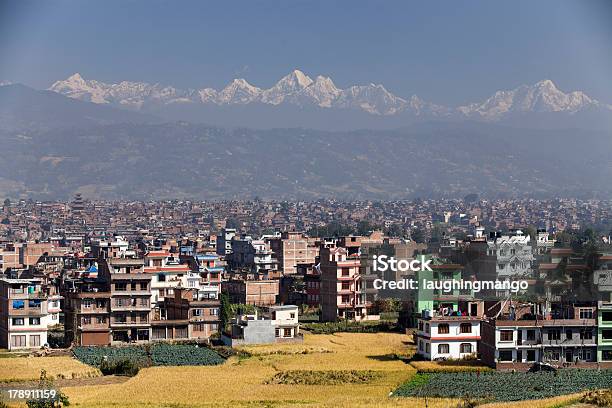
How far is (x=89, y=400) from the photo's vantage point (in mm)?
19016

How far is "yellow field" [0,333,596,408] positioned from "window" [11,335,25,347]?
2.28 m

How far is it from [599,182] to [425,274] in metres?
162

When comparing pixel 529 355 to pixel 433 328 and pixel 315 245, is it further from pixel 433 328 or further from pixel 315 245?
pixel 315 245

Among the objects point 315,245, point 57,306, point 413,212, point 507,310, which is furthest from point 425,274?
point 413,212

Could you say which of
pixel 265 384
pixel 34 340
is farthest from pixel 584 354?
pixel 34 340

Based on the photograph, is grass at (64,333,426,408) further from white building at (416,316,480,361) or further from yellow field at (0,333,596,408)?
white building at (416,316,480,361)

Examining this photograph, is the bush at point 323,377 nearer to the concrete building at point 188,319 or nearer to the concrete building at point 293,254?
the concrete building at point 188,319

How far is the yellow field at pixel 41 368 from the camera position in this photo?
21.2 m

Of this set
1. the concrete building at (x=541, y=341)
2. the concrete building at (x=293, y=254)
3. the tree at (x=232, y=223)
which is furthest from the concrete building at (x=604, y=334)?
the tree at (x=232, y=223)

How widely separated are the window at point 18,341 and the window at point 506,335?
31.7 ft

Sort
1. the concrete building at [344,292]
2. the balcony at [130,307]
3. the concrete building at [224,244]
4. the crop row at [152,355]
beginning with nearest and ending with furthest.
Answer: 1. the crop row at [152,355]
2. the balcony at [130,307]
3. the concrete building at [344,292]
4. the concrete building at [224,244]

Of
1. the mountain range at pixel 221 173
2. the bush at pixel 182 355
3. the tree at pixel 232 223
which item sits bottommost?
the bush at pixel 182 355

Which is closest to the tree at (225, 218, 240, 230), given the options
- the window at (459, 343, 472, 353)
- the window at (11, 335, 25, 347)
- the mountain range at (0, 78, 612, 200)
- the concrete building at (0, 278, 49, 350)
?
the mountain range at (0, 78, 612, 200)

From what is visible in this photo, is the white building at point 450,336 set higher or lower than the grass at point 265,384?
higher
